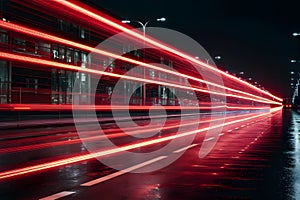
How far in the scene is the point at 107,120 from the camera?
113 feet

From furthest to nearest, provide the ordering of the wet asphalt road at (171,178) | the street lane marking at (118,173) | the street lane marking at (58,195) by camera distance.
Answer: the street lane marking at (118,173), the wet asphalt road at (171,178), the street lane marking at (58,195)

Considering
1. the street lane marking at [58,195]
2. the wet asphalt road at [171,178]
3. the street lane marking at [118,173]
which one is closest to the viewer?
the street lane marking at [58,195]

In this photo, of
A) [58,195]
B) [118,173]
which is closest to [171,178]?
[118,173]

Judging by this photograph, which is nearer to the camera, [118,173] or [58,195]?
[58,195]

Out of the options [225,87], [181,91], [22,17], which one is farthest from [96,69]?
[225,87]

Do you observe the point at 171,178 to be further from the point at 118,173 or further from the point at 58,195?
the point at 58,195

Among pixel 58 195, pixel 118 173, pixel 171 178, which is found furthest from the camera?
pixel 118 173

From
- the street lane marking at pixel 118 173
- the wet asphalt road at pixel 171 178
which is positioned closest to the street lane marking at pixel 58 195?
the wet asphalt road at pixel 171 178

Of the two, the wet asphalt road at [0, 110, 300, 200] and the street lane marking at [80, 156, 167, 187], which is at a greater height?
the street lane marking at [80, 156, 167, 187]

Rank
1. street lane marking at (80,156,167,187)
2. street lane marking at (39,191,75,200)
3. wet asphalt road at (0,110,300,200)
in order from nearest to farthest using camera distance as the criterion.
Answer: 1. street lane marking at (39,191,75,200)
2. wet asphalt road at (0,110,300,200)
3. street lane marking at (80,156,167,187)

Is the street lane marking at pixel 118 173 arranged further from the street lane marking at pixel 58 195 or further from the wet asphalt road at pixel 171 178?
the street lane marking at pixel 58 195

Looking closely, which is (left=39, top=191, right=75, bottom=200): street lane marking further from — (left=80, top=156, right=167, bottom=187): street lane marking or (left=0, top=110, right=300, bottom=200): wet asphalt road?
(left=80, top=156, right=167, bottom=187): street lane marking

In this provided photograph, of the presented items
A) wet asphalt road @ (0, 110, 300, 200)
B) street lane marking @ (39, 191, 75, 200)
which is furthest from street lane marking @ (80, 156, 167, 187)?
street lane marking @ (39, 191, 75, 200)

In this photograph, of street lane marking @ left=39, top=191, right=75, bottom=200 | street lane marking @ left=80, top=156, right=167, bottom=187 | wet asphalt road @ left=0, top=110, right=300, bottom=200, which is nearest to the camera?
street lane marking @ left=39, top=191, right=75, bottom=200
